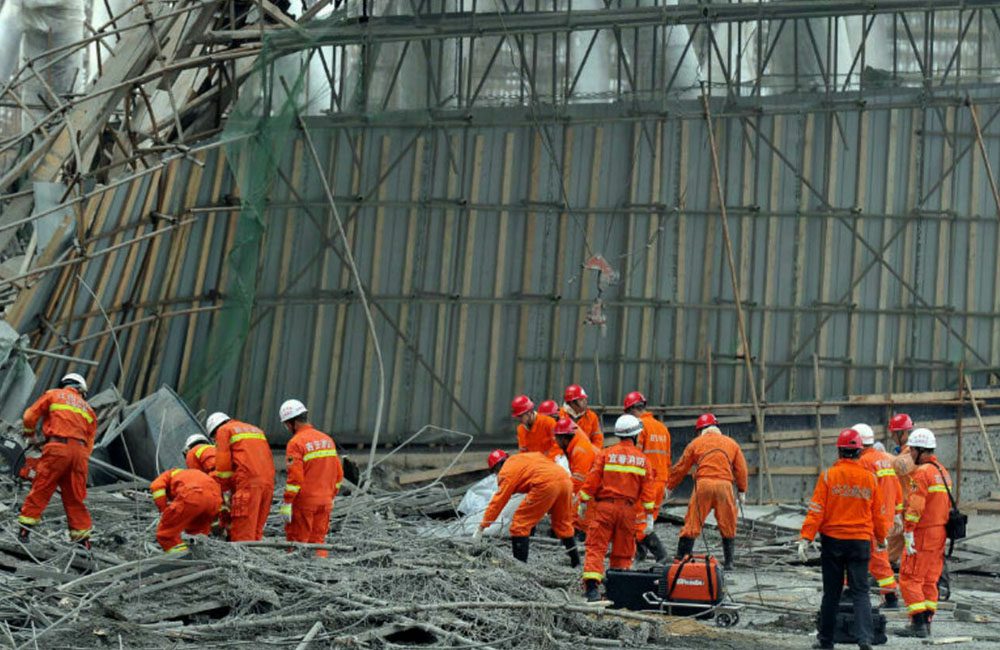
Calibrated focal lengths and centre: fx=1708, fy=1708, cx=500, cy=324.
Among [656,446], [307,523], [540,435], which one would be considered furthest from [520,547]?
[656,446]

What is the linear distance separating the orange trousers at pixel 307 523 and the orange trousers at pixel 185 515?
3.18 ft

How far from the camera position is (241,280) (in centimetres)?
2262

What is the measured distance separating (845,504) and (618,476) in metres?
2.71

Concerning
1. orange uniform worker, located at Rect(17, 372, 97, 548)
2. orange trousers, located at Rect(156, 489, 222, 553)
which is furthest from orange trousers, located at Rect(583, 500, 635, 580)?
orange uniform worker, located at Rect(17, 372, 97, 548)

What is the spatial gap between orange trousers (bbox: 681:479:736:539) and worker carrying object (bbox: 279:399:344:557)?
3.96 meters

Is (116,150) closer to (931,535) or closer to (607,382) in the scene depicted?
(607,382)

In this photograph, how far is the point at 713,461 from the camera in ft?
57.8

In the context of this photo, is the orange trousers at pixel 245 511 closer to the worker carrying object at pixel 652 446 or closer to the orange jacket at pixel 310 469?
the orange jacket at pixel 310 469

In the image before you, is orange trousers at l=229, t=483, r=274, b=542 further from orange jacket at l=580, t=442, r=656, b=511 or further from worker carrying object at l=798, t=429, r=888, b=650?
worker carrying object at l=798, t=429, r=888, b=650

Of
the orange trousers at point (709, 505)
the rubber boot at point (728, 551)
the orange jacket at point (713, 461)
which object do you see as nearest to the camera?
the orange trousers at point (709, 505)

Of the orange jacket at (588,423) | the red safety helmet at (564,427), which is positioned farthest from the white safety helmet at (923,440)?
the orange jacket at (588,423)

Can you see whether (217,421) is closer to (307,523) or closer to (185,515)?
(307,523)

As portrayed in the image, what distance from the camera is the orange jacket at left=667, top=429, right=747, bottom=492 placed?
57.8ft

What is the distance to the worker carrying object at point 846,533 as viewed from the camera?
13.1 meters
